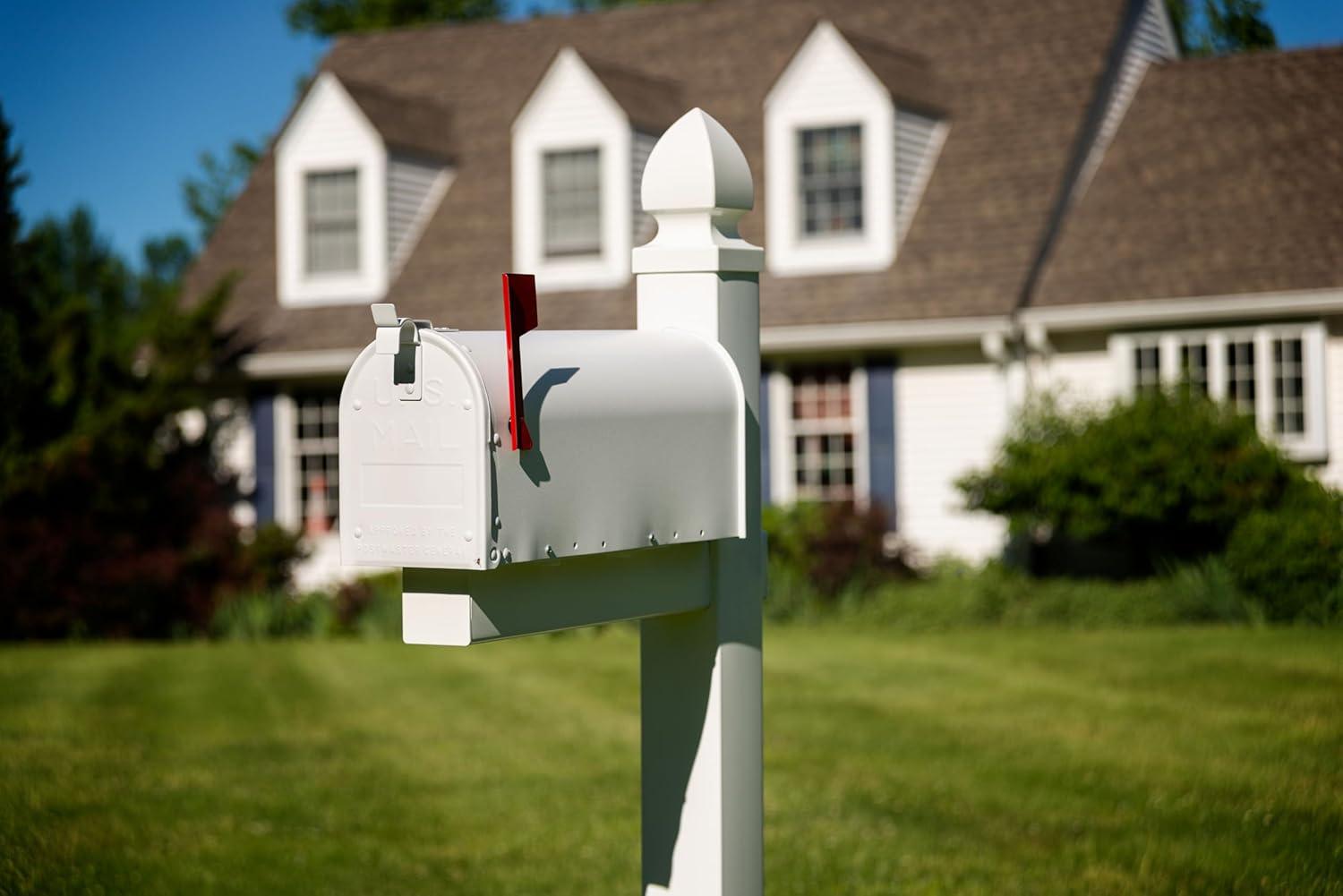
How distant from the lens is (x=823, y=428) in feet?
54.6

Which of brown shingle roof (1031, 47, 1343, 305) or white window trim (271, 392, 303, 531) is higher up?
brown shingle roof (1031, 47, 1343, 305)

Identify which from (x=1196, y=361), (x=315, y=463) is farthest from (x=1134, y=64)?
(x=315, y=463)

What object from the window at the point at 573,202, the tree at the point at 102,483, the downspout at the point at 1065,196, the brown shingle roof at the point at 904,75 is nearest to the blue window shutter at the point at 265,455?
the tree at the point at 102,483

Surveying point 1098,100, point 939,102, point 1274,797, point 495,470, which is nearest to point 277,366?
point 939,102

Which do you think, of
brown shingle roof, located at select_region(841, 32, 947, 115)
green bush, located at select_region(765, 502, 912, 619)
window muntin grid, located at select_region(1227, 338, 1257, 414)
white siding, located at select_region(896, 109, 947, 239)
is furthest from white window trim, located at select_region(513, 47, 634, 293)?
window muntin grid, located at select_region(1227, 338, 1257, 414)

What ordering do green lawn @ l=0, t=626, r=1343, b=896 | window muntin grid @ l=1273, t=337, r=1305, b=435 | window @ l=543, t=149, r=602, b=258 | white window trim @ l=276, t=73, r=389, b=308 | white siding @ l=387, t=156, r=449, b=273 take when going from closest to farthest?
1. green lawn @ l=0, t=626, r=1343, b=896
2. window muntin grid @ l=1273, t=337, r=1305, b=435
3. window @ l=543, t=149, r=602, b=258
4. white window trim @ l=276, t=73, r=389, b=308
5. white siding @ l=387, t=156, r=449, b=273

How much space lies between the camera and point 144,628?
15.7m

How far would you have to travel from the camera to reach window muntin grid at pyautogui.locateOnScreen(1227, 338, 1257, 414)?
15.1 m

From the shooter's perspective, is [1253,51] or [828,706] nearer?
[828,706]

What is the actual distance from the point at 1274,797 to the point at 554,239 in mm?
12822

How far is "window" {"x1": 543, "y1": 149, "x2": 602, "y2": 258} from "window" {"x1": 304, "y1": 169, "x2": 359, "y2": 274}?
7.98 ft

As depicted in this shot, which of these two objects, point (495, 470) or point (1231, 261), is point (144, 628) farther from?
point (495, 470)

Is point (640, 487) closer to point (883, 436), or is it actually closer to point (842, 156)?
point (883, 436)

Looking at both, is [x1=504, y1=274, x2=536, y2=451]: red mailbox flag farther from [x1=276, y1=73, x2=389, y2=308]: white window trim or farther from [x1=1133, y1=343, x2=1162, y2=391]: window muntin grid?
[x1=276, y1=73, x2=389, y2=308]: white window trim
